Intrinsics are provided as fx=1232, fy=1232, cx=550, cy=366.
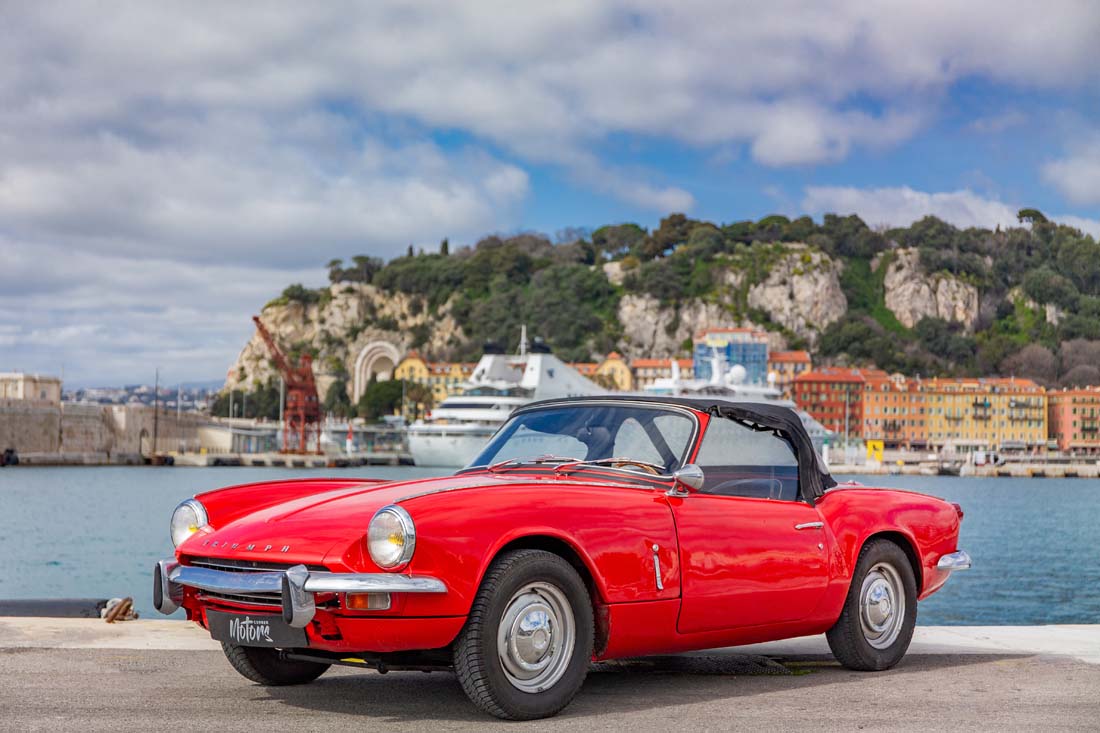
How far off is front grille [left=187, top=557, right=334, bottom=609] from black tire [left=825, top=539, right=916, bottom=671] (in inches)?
124

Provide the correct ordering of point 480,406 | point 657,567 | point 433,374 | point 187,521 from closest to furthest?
point 657,567 → point 187,521 → point 480,406 → point 433,374

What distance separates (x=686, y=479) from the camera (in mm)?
5828

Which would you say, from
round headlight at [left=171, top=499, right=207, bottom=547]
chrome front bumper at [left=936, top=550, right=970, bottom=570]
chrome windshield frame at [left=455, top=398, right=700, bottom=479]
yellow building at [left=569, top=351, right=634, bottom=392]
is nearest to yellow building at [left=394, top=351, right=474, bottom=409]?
yellow building at [left=569, top=351, right=634, bottom=392]

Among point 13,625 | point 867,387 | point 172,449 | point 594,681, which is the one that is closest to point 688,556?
point 594,681

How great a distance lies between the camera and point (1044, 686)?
617 cm

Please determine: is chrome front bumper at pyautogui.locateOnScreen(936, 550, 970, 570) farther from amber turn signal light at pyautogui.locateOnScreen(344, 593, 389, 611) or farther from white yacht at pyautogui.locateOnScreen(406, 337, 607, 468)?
white yacht at pyautogui.locateOnScreen(406, 337, 607, 468)

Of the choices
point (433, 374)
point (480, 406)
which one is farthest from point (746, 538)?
point (433, 374)

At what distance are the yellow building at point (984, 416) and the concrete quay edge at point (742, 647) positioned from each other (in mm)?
167688

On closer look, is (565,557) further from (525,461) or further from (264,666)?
(264,666)

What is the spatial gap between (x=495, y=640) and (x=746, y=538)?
63.6 inches

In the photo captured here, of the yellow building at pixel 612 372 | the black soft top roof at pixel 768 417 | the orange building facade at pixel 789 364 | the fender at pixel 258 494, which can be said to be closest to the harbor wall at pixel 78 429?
the yellow building at pixel 612 372

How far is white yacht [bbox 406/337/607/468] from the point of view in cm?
10231

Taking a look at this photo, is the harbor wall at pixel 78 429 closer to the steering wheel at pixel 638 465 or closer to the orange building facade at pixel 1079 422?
the steering wheel at pixel 638 465

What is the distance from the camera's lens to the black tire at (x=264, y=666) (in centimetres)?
597
